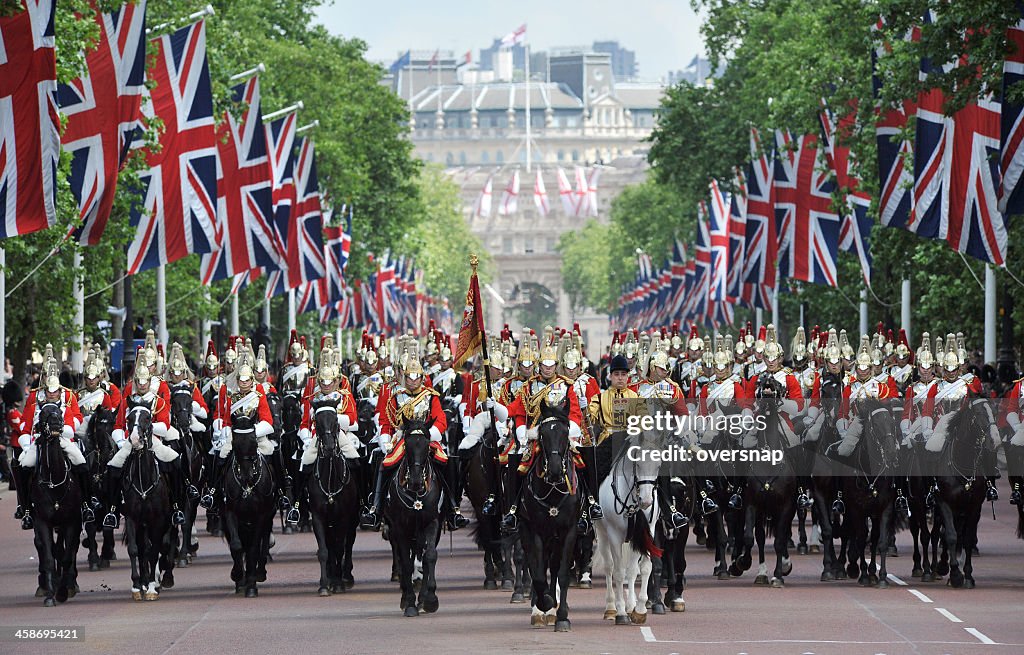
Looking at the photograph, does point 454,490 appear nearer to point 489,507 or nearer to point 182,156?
point 489,507

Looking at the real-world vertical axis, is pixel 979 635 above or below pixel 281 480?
below

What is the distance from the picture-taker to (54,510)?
20.5 meters

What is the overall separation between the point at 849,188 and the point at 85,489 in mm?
24456

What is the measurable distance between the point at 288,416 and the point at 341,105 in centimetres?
4334

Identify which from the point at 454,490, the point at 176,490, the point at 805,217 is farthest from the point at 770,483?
the point at 805,217

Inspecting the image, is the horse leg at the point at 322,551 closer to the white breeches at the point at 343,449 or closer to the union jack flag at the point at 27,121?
the white breeches at the point at 343,449

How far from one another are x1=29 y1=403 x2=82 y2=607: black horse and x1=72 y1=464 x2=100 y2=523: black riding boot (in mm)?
164

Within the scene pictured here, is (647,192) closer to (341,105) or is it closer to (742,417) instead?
(341,105)

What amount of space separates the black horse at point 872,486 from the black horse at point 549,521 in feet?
16.4

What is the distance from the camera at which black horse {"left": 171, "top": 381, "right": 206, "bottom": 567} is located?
22.4 meters

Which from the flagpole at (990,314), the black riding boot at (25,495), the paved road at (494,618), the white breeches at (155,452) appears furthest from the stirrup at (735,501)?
the flagpole at (990,314)

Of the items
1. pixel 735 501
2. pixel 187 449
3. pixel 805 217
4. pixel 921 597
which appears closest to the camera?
pixel 921 597

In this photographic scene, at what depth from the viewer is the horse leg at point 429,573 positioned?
61.7ft

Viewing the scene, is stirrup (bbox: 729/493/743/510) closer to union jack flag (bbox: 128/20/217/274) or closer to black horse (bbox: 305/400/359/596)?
black horse (bbox: 305/400/359/596)
